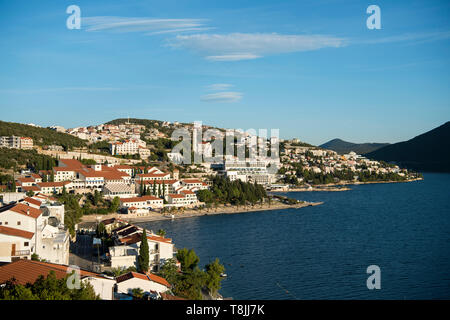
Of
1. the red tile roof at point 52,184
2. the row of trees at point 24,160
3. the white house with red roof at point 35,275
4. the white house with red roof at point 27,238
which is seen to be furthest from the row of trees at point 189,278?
the row of trees at point 24,160

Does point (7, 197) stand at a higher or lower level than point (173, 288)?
higher

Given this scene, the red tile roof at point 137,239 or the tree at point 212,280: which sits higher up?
the red tile roof at point 137,239

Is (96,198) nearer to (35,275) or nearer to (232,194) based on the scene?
(232,194)

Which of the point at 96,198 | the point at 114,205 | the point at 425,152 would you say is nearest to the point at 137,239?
the point at 114,205

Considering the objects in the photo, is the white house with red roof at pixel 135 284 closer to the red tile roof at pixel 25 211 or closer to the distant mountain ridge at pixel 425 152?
the red tile roof at pixel 25 211

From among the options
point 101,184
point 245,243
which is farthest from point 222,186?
point 245,243
